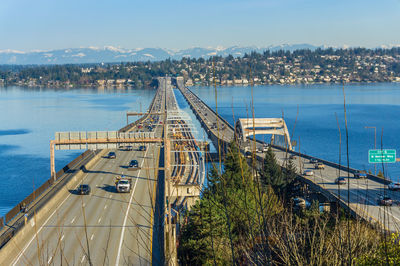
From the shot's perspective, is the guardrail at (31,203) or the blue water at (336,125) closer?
the guardrail at (31,203)

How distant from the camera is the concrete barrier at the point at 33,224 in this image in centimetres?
1362

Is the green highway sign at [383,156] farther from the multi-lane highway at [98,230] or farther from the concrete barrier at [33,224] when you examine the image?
the concrete barrier at [33,224]

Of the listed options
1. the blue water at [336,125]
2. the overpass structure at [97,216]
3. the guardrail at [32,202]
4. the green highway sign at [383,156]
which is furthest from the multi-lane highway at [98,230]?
the green highway sign at [383,156]

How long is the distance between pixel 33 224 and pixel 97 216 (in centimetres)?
235

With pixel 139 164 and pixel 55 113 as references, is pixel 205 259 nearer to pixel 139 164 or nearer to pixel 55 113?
pixel 139 164

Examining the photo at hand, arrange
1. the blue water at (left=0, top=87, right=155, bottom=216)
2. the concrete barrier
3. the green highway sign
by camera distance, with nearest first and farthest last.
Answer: the concrete barrier → the green highway sign → the blue water at (left=0, top=87, right=155, bottom=216)

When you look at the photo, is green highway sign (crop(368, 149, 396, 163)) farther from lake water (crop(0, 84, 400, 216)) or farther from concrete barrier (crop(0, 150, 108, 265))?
concrete barrier (crop(0, 150, 108, 265))

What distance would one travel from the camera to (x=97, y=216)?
698 inches

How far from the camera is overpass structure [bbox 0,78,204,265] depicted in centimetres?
1268

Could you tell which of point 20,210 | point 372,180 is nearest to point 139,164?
point 20,210

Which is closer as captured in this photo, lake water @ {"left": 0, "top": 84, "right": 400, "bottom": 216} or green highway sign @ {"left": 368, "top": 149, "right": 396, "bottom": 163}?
green highway sign @ {"left": 368, "top": 149, "right": 396, "bottom": 163}

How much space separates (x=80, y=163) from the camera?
30.9 meters

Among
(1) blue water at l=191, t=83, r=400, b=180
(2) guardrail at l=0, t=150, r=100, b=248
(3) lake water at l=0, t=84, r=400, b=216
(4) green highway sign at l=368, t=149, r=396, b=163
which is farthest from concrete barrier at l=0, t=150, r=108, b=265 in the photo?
(4) green highway sign at l=368, t=149, r=396, b=163

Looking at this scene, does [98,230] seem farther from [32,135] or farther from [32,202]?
[32,135]
